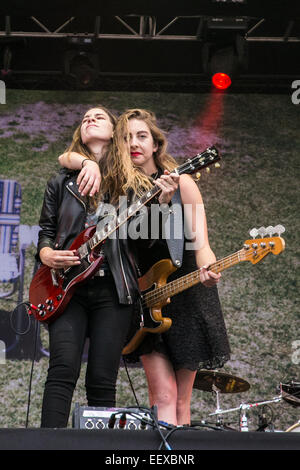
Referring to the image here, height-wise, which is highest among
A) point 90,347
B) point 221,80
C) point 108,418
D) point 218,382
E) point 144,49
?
point 144,49

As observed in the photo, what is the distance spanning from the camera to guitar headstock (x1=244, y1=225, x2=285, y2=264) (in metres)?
3.16

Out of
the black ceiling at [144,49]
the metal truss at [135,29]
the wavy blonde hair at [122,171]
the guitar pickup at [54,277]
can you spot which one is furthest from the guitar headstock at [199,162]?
the metal truss at [135,29]

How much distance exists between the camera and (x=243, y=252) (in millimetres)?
3309

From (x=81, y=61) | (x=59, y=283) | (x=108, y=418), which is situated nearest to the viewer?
(x=108, y=418)

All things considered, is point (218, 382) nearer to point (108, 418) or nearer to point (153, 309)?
point (153, 309)

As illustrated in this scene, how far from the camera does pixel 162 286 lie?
337 centimetres

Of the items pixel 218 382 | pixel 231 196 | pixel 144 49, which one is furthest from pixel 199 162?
pixel 144 49

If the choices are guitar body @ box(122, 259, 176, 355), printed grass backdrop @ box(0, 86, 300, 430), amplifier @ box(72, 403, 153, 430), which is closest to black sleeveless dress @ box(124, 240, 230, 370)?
guitar body @ box(122, 259, 176, 355)

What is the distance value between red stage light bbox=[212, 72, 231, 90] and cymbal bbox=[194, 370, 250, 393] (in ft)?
7.03

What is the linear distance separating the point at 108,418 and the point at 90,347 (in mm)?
620

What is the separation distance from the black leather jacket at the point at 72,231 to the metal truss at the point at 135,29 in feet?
7.54

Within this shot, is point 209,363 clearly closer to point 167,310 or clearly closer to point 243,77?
point 167,310

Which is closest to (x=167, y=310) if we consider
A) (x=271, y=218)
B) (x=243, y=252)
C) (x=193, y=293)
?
(x=193, y=293)

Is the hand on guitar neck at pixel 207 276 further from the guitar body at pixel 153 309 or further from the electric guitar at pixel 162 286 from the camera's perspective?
the guitar body at pixel 153 309
